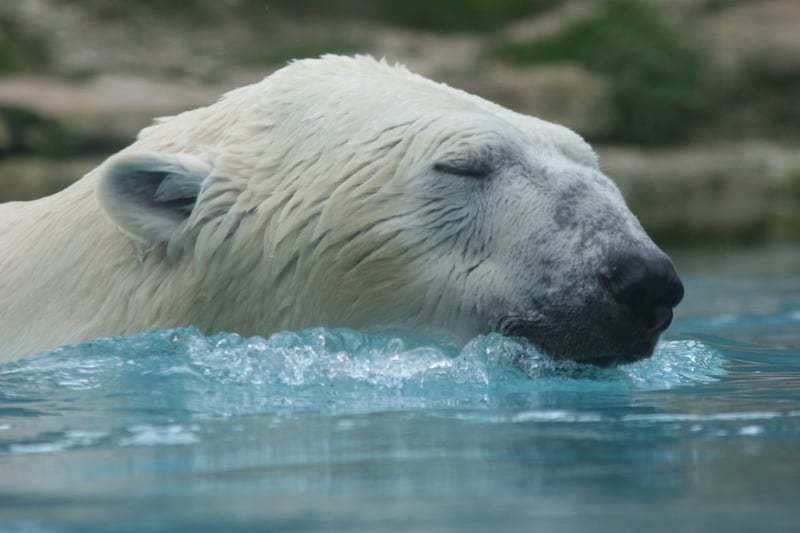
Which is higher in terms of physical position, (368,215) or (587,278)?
(368,215)

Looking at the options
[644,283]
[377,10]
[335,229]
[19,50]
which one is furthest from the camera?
[377,10]

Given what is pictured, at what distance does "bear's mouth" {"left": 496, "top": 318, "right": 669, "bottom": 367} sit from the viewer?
307 cm

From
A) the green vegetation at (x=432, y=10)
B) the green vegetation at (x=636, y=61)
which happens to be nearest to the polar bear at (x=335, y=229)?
the green vegetation at (x=636, y=61)

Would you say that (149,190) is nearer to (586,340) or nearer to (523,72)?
(586,340)

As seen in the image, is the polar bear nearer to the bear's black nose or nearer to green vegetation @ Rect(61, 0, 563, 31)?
the bear's black nose

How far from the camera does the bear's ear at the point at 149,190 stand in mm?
3332

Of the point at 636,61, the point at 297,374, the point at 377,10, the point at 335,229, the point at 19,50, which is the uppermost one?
the point at 377,10

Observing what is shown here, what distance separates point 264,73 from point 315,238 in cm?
805

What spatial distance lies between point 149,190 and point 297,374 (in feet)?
1.96

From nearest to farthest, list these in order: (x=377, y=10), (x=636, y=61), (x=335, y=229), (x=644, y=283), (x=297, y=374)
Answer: (x=644, y=283), (x=297, y=374), (x=335, y=229), (x=636, y=61), (x=377, y=10)

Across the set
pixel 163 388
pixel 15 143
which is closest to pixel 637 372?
pixel 163 388

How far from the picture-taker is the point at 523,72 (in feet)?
38.9

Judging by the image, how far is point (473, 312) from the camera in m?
3.25

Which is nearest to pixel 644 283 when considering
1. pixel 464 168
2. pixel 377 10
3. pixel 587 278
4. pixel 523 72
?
pixel 587 278
